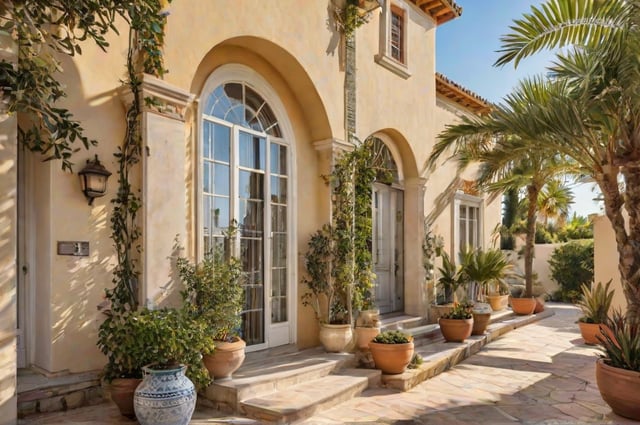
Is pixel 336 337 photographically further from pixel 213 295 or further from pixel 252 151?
pixel 252 151

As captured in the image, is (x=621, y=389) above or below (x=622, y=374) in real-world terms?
below

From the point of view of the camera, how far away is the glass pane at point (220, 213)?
620 cm

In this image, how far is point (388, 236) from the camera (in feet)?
33.6

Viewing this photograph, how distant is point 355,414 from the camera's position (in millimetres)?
5195

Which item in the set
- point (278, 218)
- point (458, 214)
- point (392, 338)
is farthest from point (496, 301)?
point (278, 218)

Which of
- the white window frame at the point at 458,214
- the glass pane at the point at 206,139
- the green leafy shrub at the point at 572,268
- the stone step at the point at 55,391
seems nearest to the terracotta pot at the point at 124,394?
the stone step at the point at 55,391

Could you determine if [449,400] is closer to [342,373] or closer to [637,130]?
[342,373]

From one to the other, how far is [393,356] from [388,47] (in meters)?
5.95

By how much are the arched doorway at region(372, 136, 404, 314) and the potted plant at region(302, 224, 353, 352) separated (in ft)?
8.23

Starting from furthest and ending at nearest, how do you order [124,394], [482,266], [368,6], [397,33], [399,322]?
1. [482,266]
2. [397,33]
3. [399,322]
4. [368,6]
5. [124,394]

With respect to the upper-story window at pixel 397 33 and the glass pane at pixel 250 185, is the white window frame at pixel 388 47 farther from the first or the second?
the glass pane at pixel 250 185

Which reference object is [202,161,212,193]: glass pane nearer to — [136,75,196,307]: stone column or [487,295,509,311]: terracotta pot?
[136,75,196,307]: stone column

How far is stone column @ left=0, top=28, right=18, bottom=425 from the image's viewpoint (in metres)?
3.87

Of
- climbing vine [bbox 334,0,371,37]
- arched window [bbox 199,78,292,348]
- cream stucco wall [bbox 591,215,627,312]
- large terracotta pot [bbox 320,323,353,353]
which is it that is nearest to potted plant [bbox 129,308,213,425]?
arched window [bbox 199,78,292,348]
